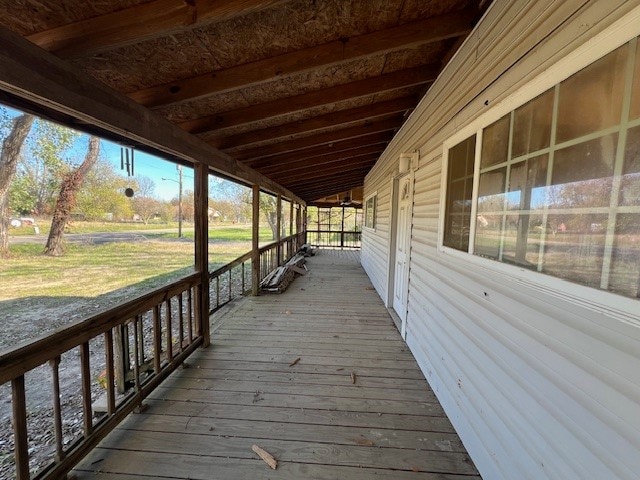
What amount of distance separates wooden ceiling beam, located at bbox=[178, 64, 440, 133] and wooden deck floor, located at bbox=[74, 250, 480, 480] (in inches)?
93.2

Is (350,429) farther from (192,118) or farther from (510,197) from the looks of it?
(192,118)

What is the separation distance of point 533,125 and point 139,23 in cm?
195

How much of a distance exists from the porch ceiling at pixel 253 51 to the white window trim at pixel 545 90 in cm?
86

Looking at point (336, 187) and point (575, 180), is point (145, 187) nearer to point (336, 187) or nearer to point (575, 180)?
point (575, 180)

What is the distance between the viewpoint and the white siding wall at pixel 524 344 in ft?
2.98

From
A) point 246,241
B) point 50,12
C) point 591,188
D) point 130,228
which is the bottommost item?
point 246,241

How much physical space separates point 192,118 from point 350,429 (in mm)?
2925

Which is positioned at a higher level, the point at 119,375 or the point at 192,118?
the point at 192,118

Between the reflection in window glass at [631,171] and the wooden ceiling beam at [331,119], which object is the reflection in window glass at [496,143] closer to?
the reflection in window glass at [631,171]

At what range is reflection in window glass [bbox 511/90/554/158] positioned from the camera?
1.24 meters

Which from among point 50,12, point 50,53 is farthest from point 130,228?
point 50,12

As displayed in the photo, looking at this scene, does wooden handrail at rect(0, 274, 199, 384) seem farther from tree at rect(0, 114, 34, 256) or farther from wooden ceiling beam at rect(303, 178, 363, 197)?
wooden ceiling beam at rect(303, 178, 363, 197)

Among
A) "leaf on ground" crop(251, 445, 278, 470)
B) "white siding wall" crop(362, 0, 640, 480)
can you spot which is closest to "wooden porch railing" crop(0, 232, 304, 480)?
"leaf on ground" crop(251, 445, 278, 470)

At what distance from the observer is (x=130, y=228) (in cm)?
196
